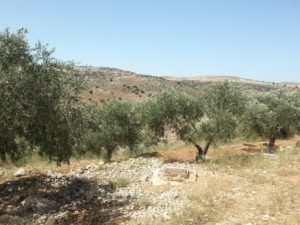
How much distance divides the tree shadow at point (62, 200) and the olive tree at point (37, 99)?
85.5 inches

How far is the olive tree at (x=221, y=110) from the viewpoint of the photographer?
27406 millimetres

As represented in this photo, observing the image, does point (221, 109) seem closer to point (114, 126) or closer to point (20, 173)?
point (114, 126)

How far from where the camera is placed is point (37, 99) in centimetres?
1664

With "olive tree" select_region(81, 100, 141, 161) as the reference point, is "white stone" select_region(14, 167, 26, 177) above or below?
Result: below

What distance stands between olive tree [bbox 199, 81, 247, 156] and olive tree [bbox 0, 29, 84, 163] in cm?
1162

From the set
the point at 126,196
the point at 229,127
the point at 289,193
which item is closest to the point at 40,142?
the point at 126,196

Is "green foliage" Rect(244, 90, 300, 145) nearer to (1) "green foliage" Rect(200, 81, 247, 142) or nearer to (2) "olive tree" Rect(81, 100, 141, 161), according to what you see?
(1) "green foliage" Rect(200, 81, 247, 142)

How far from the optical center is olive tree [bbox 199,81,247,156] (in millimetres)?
27406

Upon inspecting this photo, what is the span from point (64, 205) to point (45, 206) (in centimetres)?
90

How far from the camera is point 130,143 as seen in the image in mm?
34344

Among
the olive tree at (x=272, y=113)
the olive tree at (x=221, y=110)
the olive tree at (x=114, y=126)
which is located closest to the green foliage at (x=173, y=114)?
the olive tree at (x=221, y=110)

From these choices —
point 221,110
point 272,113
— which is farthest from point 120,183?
point 272,113

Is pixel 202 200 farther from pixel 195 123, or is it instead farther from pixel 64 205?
pixel 195 123

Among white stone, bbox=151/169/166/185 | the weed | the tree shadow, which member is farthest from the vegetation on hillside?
white stone, bbox=151/169/166/185
